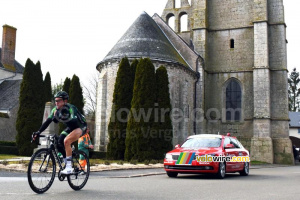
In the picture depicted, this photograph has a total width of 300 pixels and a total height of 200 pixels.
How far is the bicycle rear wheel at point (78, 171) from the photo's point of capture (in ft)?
21.8

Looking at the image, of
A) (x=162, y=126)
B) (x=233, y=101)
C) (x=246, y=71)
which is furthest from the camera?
(x=233, y=101)

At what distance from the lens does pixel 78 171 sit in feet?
21.8

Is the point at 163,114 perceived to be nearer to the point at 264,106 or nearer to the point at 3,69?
the point at 264,106

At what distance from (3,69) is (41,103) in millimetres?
12353

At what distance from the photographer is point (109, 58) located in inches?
944

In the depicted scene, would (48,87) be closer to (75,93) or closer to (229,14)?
(75,93)

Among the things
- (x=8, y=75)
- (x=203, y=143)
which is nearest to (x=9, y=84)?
(x=8, y=75)

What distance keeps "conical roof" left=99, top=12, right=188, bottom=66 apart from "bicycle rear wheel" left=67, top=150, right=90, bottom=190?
660 inches

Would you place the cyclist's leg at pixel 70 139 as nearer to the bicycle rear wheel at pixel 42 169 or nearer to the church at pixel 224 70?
the bicycle rear wheel at pixel 42 169

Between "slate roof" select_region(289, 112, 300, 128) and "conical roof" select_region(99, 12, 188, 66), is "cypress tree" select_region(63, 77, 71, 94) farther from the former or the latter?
"slate roof" select_region(289, 112, 300, 128)

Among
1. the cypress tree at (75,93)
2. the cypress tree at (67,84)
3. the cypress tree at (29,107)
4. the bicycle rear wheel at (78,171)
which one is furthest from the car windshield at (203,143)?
the cypress tree at (67,84)

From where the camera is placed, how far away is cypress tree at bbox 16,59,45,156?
24.5 meters

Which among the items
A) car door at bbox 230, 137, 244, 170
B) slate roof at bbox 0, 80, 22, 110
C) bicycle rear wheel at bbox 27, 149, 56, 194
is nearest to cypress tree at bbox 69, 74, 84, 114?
slate roof at bbox 0, 80, 22, 110

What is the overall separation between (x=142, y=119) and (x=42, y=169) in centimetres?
1316
